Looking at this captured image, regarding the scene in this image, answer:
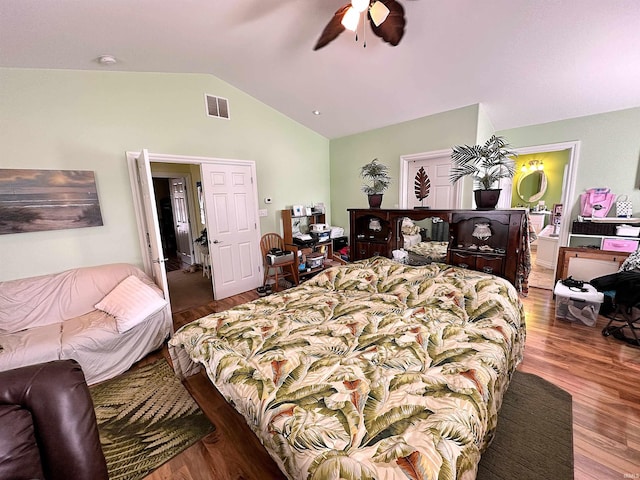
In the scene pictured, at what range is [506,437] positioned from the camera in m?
1.54

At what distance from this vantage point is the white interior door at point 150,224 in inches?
97.7

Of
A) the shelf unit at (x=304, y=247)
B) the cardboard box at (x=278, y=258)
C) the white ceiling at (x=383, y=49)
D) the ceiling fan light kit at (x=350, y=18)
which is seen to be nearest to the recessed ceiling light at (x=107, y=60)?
the white ceiling at (x=383, y=49)

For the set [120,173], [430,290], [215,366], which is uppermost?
[120,173]

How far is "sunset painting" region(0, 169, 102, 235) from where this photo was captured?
7.63ft

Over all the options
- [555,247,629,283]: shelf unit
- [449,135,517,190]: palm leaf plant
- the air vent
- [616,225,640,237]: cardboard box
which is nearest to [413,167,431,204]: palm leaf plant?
[449,135,517,190]: palm leaf plant

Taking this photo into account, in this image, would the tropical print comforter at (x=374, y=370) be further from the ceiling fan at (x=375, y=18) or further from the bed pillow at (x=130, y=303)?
the ceiling fan at (x=375, y=18)

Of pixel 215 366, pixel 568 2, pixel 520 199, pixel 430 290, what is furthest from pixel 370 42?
pixel 520 199

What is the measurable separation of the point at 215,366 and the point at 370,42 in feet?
9.52

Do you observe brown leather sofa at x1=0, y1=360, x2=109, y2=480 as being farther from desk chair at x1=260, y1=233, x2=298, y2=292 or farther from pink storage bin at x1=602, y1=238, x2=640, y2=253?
pink storage bin at x1=602, y1=238, x2=640, y2=253

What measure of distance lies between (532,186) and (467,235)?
4.54 meters

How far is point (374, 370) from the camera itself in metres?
1.30

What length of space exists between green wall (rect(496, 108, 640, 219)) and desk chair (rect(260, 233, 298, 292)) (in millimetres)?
3920

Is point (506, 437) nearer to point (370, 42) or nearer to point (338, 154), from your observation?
point (370, 42)

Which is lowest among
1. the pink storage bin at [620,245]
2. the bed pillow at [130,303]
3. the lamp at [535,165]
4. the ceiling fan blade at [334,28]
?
the bed pillow at [130,303]
